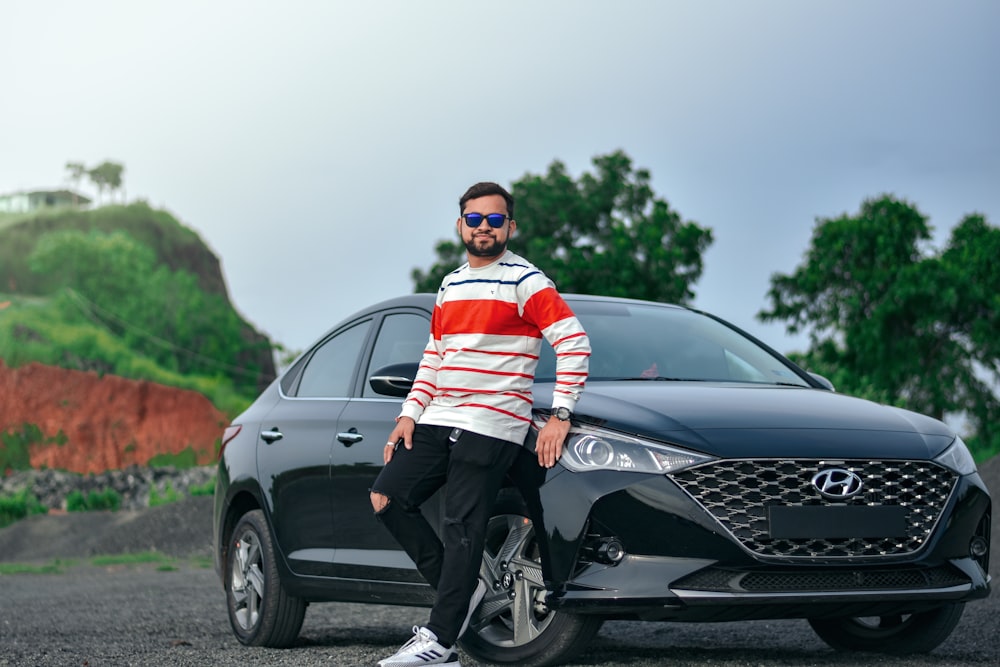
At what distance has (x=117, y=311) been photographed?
63812mm

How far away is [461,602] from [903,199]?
5441 centimetres

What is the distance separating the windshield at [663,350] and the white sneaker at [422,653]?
4.13 feet

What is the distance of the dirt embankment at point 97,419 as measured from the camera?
179ft

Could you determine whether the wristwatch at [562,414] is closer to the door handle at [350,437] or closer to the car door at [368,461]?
the car door at [368,461]

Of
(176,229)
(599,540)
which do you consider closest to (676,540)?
(599,540)

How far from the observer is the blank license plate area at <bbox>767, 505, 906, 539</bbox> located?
532 centimetres

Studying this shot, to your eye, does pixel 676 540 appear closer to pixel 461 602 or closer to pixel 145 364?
pixel 461 602

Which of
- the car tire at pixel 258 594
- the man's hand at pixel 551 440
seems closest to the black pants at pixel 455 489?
the man's hand at pixel 551 440

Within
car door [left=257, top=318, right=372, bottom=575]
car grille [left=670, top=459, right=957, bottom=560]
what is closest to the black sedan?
car grille [left=670, top=459, right=957, bottom=560]

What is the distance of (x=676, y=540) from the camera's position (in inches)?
208

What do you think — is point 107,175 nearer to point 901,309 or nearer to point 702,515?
point 901,309

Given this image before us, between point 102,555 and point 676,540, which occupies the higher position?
point 676,540

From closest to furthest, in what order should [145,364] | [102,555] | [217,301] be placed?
[102,555]
[145,364]
[217,301]

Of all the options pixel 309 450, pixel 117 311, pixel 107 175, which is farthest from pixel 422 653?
pixel 107 175
